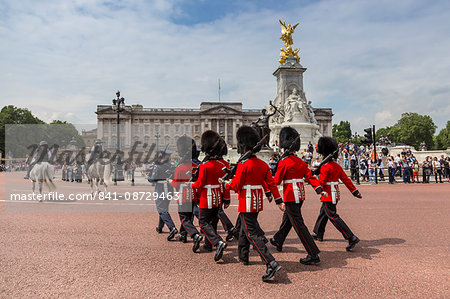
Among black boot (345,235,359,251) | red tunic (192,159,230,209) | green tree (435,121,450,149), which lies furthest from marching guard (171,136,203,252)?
green tree (435,121,450,149)

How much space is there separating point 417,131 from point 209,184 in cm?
10018

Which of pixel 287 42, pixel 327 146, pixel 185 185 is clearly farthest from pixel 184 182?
pixel 287 42

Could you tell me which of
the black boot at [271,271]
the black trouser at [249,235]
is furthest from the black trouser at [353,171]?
the black boot at [271,271]

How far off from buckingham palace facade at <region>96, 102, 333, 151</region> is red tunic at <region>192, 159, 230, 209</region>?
310 ft

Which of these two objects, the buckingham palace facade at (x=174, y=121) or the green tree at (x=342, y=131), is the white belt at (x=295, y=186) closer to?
the buckingham palace facade at (x=174, y=121)

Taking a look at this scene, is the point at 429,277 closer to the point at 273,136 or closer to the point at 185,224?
the point at 185,224

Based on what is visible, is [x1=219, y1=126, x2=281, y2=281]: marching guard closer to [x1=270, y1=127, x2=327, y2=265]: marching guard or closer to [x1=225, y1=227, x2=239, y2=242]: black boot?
[x1=270, y1=127, x2=327, y2=265]: marching guard

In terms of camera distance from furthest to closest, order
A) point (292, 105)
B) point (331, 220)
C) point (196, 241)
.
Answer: point (292, 105), point (331, 220), point (196, 241)

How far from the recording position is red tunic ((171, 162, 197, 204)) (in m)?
6.26

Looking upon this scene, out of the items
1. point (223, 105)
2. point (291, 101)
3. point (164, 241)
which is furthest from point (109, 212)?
point (223, 105)

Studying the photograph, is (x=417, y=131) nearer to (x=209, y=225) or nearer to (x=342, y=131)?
(x=342, y=131)

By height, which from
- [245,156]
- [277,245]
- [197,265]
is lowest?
[197,265]

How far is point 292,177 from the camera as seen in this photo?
5379mm

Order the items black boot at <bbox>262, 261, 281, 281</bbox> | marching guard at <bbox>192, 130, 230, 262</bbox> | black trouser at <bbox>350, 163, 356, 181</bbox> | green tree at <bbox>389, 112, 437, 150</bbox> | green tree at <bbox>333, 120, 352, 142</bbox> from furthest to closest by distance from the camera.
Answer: green tree at <bbox>333, 120, 352, 142</bbox> < green tree at <bbox>389, 112, 437, 150</bbox> < black trouser at <bbox>350, 163, 356, 181</bbox> < marching guard at <bbox>192, 130, 230, 262</bbox> < black boot at <bbox>262, 261, 281, 281</bbox>
